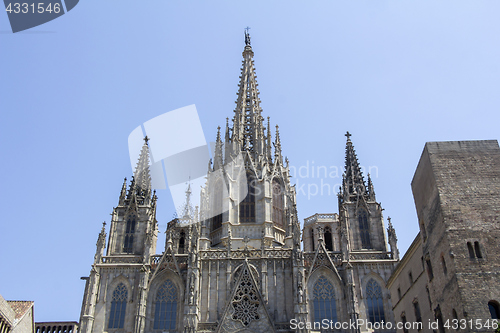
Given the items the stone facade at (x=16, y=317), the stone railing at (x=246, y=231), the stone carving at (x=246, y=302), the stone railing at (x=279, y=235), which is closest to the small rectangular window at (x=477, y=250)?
the stone carving at (x=246, y=302)

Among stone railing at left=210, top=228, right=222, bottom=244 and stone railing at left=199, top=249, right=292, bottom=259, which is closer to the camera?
stone railing at left=199, top=249, right=292, bottom=259

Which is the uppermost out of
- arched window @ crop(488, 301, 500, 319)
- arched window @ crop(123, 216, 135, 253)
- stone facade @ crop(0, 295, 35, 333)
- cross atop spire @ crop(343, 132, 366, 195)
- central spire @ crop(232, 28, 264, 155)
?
central spire @ crop(232, 28, 264, 155)

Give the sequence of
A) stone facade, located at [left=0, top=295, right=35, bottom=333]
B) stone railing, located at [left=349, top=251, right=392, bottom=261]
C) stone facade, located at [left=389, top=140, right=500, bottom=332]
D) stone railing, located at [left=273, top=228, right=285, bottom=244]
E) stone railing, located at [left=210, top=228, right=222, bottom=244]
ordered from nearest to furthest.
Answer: stone facade, located at [left=389, top=140, right=500, bottom=332] → stone facade, located at [left=0, top=295, right=35, bottom=333] → stone railing, located at [left=349, top=251, right=392, bottom=261] → stone railing, located at [left=210, top=228, right=222, bottom=244] → stone railing, located at [left=273, top=228, right=285, bottom=244]

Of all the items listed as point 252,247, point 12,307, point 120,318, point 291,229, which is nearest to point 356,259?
point 291,229

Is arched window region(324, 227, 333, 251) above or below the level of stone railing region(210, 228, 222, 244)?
above

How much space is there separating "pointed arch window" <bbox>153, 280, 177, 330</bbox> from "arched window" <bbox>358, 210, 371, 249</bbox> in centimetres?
1636

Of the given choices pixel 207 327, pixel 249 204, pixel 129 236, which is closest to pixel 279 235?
pixel 249 204

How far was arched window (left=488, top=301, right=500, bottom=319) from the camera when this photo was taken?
76.0 feet

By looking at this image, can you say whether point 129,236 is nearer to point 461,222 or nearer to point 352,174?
point 352,174

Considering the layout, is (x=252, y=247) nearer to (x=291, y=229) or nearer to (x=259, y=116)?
(x=291, y=229)

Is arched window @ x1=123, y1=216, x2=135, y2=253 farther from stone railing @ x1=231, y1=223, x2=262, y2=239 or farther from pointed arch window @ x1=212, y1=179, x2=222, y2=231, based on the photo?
stone railing @ x1=231, y1=223, x2=262, y2=239

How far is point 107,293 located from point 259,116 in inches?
941

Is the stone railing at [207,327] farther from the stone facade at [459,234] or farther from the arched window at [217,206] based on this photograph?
the stone facade at [459,234]

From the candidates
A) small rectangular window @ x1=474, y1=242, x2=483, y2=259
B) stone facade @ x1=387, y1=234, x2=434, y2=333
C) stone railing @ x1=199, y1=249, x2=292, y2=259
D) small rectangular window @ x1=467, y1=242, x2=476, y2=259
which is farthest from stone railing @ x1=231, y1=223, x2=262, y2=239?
small rectangular window @ x1=474, y1=242, x2=483, y2=259
